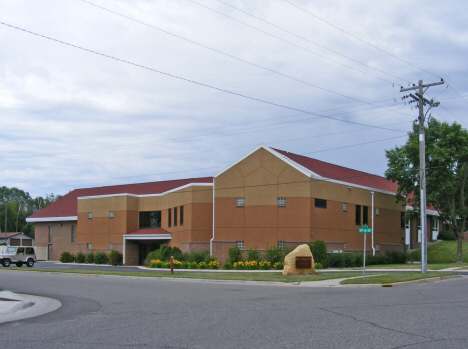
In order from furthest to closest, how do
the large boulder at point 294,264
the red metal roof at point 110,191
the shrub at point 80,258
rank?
the red metal roof at point 110,191 < the shrub at point 80,258 < the large boulder at point 294,264

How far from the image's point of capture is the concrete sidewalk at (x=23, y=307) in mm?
12941

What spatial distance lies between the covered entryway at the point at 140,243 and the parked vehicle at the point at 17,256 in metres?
9.01

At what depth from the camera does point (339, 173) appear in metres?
46.1

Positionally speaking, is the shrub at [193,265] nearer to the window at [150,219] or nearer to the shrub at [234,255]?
the shrub at [234,255]

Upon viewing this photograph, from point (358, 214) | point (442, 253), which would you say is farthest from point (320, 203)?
point (442, 253)

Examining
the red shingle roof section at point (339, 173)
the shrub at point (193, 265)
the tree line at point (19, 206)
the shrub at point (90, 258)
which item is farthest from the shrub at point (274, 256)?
the tree line at point (19, 206)

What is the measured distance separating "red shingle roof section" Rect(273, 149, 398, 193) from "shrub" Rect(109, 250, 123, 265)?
19.8 metres

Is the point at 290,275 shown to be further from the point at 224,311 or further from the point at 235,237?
the point at 224,311

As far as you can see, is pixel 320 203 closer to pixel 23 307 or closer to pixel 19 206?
pixel 23 307

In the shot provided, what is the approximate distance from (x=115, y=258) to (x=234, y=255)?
16.2m

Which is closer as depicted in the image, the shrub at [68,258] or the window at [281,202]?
the window at [281,202]

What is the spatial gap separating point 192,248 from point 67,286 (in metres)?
21.2

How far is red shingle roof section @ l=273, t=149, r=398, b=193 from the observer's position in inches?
1693

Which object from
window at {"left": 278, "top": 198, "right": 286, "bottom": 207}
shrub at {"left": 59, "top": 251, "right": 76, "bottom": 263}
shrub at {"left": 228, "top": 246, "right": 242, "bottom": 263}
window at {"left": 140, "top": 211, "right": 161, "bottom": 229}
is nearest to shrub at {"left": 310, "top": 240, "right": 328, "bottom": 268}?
window at {"left": 278, "top": 198, "right": 286, "bottom": 207}
